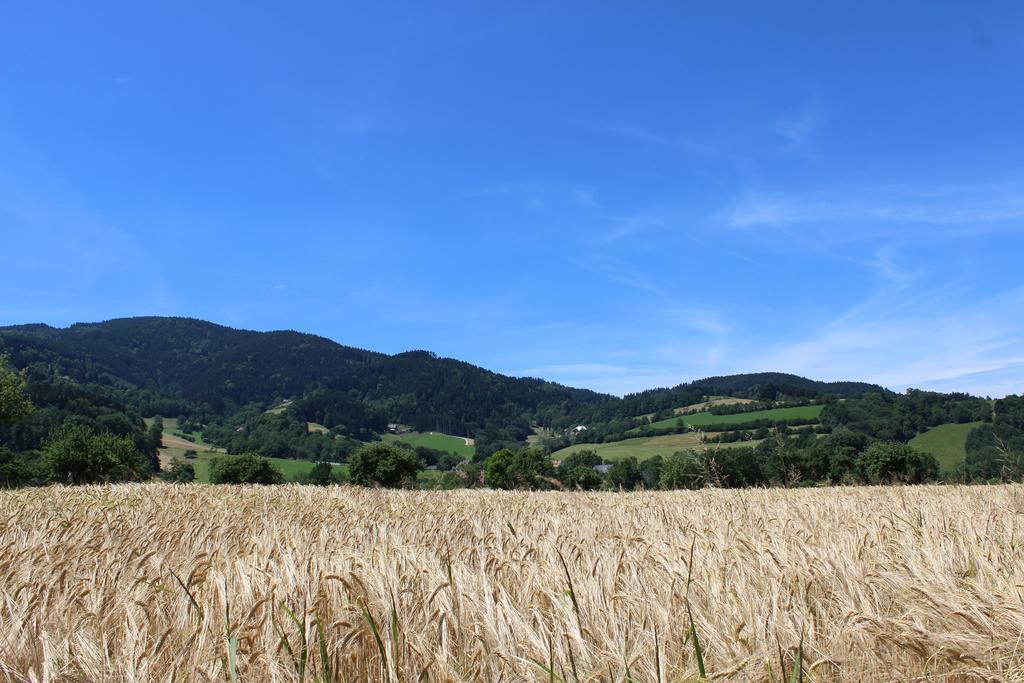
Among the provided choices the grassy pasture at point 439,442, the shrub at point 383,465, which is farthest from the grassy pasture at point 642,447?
the shrub at point 383,465

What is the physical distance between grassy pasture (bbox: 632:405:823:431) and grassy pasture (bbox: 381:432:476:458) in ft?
167

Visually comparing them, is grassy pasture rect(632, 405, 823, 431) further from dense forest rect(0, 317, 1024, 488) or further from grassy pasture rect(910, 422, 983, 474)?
grassy pasture rect(910, 422, 983, 474)

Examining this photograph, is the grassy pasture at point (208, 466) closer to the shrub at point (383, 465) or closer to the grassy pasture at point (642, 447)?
the shrub at point (383, 465)

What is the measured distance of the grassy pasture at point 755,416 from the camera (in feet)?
340

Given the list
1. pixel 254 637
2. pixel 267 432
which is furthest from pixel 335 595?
pixel 267 432

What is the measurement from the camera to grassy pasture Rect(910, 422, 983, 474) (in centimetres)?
6406

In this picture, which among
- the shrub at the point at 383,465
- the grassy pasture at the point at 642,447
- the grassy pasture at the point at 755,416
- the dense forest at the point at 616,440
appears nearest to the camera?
the dense forest at the point at 616,440

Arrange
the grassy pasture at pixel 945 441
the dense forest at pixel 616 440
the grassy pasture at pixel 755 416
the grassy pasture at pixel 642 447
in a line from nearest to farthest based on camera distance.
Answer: the dense forest at pixel 616 440 < the grassy pasture at pixel 945 441 < the grassy pasture at pixel 642 447 < the grassy pasture at pixel 755 416

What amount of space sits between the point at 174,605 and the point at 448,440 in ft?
593

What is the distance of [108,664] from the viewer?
1.93m

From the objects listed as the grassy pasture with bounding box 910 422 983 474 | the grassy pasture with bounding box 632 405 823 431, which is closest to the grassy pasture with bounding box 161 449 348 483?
the grassy pasture with bounding box 632 405 823 431

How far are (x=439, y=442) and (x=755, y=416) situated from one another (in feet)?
301

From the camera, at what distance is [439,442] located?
174000 millimetres

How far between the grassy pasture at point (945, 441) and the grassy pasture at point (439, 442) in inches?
3698
